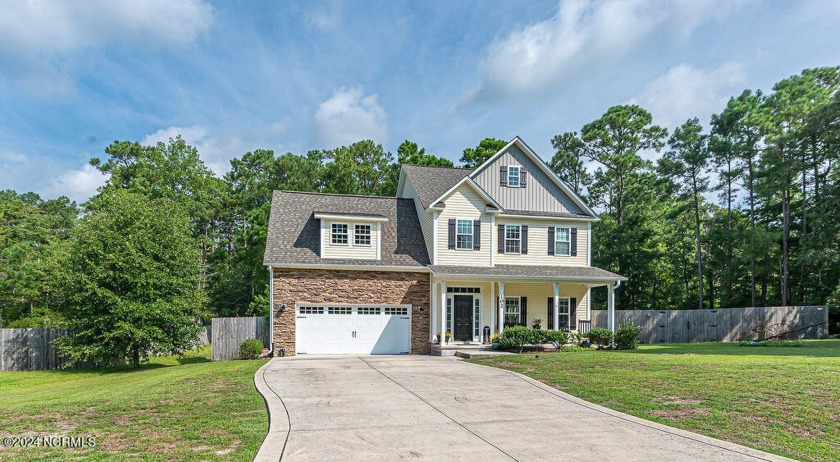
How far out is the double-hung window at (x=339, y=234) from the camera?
21.0 m

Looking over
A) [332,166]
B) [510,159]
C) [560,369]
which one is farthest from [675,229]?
[560,369]

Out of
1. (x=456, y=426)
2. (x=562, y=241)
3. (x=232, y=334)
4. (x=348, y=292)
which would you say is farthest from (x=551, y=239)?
(x=456, y=426)

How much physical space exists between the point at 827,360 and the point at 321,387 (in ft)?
43.1

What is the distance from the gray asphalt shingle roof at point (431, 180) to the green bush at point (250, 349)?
9303mm

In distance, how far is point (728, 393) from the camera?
9211mm

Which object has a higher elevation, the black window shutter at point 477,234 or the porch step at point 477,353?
the black window shutter at point 477,234

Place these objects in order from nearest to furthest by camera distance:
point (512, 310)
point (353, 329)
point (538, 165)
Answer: point (353, 329) < point (512, 310) < point (538, 165)

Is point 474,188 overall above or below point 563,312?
above

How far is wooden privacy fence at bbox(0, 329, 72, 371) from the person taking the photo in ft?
62.1

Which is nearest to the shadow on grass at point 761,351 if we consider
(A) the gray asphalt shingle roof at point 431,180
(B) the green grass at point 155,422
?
(A) the gray asphalt shingle roof at point 431,180

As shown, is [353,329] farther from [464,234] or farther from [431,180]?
[431,180]

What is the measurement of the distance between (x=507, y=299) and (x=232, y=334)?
39.1 ft

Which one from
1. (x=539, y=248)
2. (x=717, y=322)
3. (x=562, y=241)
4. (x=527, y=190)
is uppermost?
(x=527, y=190)

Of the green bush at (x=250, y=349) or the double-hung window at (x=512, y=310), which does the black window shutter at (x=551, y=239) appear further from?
the green bush at (x=250, y=349)
